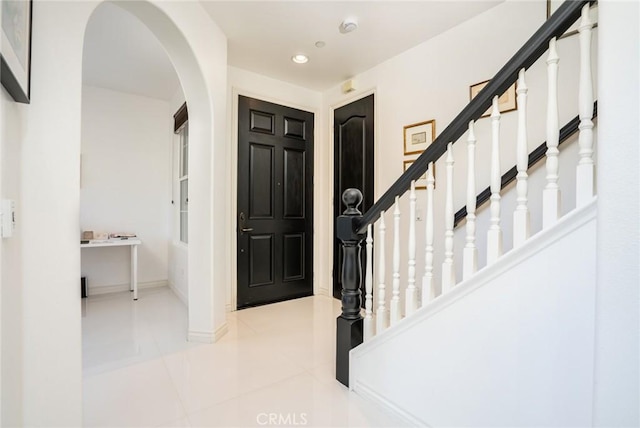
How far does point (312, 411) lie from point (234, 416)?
401mm

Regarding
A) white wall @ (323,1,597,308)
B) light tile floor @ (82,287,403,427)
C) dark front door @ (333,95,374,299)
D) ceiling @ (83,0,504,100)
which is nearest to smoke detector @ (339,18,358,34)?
ceiling @ (83,0,504,100)

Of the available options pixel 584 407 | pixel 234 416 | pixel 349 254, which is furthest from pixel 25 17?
pixel 584 407

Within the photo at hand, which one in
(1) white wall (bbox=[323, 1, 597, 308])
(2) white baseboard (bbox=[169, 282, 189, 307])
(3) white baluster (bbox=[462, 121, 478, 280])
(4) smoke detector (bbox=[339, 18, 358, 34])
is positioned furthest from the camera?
(2) white baseboard (bbox=[169, 282, 189, 307])

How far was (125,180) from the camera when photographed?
3797 millimetres

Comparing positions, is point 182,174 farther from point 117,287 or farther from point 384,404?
point 384,404

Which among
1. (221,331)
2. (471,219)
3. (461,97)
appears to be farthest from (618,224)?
(221,331)

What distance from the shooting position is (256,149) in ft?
10.6

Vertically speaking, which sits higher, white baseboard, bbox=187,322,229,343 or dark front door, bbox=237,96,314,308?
dark front door, bbox=237,96,314,308

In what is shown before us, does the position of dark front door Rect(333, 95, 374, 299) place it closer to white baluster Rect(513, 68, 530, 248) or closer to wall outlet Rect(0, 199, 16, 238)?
white baluster Rect(513, 68, 530, 248)

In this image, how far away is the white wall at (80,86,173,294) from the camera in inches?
142

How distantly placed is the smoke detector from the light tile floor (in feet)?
8.37

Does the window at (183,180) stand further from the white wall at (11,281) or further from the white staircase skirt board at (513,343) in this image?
the white staircase skirt board at (513,343)

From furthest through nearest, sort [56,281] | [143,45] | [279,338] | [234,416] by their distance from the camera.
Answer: [143,45]
[279,338]
[234,416]
[56,281]

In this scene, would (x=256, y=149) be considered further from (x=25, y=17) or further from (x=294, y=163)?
(x=25, y=17)
